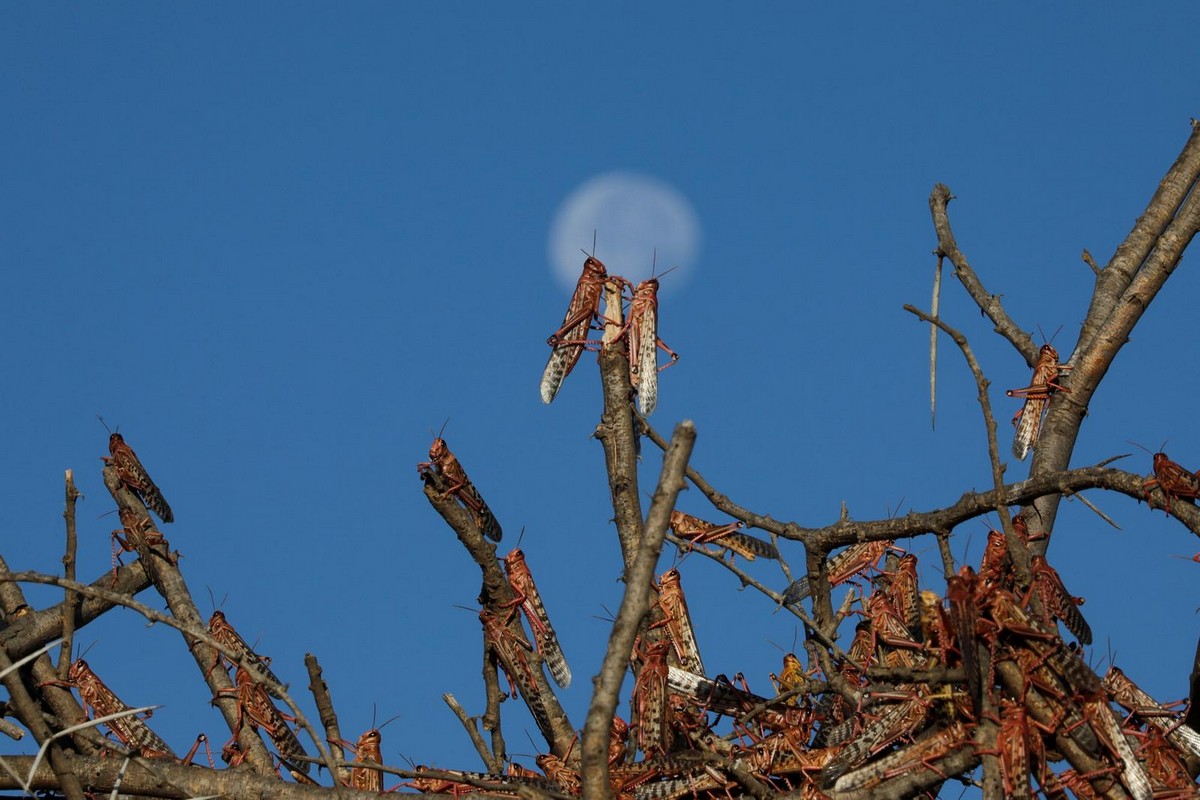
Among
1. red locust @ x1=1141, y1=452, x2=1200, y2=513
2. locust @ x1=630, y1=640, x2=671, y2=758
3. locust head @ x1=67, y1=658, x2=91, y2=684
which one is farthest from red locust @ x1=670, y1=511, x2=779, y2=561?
locust head @ x1=67, y1=658, x2=91, y2=684

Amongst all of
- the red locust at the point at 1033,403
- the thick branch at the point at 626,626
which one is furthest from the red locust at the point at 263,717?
the red locust at the point at 1033,403

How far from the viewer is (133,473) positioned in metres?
7.78

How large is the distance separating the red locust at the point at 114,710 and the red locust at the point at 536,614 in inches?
→ 68.8

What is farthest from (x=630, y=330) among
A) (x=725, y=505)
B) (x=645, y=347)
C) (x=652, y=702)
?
(x=652, y=702)

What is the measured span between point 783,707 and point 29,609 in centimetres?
368

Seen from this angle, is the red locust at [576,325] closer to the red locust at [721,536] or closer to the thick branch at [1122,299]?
the red locust at [721,536]

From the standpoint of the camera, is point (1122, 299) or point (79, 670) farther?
point (1122, 299)

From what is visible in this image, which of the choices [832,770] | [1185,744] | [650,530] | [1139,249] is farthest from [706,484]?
[1139,249]

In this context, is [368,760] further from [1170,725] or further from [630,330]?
[1170,725]

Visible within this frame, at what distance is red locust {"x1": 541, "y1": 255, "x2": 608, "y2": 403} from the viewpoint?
7.36 m

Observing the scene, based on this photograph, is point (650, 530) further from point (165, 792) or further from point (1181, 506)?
point (165, 792)

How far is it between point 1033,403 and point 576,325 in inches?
117

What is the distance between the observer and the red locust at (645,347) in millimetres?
7246

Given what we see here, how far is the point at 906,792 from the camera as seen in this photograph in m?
4.69
